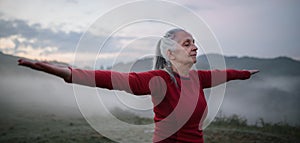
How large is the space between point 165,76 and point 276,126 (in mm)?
5512

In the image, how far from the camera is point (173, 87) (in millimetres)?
2391

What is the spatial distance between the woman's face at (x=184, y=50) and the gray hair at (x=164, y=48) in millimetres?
41

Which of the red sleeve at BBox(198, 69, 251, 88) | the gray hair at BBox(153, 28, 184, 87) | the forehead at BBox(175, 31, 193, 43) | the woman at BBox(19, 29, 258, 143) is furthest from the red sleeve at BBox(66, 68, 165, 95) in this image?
the red sleeve at BBox(198, 69, 251, 88)

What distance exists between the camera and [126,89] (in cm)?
214

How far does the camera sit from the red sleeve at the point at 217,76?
284cm

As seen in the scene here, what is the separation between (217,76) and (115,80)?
1274 millimetres

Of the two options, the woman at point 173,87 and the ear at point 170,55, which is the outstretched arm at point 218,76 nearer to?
the woman at point 173,87

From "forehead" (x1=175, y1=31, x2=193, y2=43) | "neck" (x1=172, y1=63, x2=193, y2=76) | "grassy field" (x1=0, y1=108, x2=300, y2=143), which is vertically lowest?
"grassy field" (x1=0, y1=108, x2=300, y2=143)

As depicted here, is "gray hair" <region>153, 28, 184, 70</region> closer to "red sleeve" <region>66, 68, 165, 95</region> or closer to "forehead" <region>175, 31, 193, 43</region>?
"forehead" <region>175, 31, 193, 43</region>

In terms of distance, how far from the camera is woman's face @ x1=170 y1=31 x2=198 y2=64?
2484 millimetres

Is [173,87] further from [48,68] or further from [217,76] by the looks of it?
[48,68]

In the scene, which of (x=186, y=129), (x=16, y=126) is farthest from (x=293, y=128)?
(x=16, y=126)

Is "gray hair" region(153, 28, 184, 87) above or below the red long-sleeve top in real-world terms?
above

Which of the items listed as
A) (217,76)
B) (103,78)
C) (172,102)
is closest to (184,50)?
(172,102)
